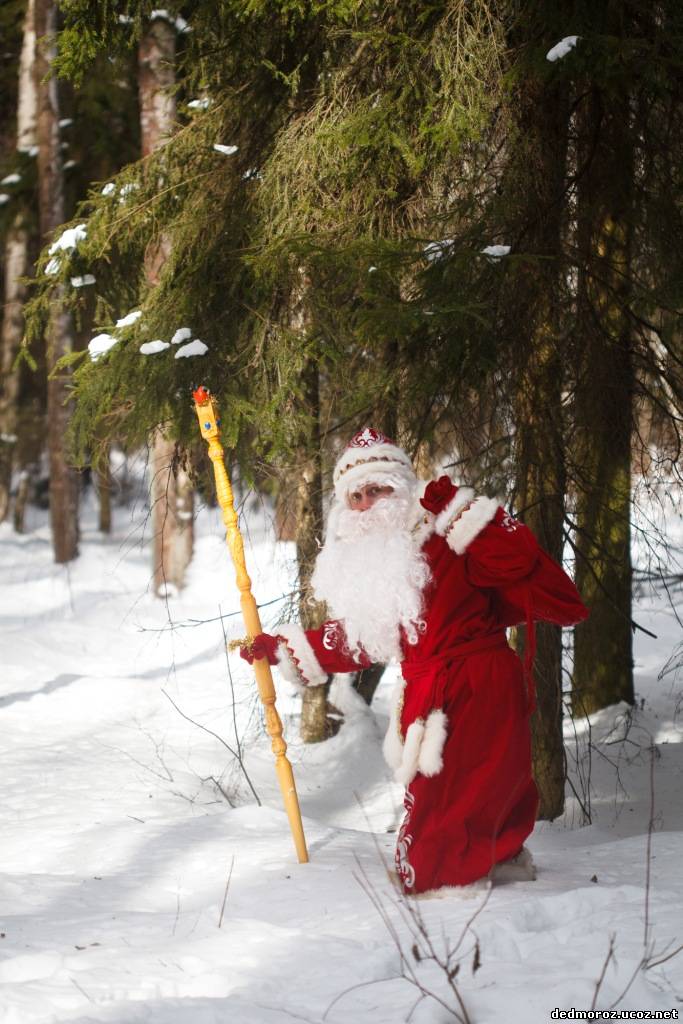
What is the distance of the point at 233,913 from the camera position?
12.9 feet

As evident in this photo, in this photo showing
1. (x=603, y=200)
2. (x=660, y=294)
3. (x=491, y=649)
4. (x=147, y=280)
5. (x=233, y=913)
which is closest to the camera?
(x=233, y=913)

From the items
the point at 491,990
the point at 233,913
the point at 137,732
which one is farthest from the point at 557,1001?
the point at 137,732

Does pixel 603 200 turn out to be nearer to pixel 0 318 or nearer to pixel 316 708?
pixel 316 708

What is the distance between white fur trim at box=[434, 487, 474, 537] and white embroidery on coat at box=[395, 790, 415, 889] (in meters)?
1.10

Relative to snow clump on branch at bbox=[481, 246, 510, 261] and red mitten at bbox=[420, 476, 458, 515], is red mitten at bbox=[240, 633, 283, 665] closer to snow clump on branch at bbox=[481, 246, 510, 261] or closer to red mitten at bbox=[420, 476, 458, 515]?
red mitten at bbox=[420, 476, 458, 515]

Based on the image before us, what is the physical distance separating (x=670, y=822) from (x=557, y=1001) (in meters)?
3.77

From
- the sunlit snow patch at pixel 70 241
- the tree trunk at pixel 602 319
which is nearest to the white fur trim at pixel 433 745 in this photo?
the tree trunk at pixel 602 319

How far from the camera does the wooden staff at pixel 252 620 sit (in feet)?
15.3

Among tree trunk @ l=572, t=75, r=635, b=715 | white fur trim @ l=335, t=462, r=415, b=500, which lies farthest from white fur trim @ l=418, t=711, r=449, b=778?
tree trunk @ l=572, t=75, r=635, b=715

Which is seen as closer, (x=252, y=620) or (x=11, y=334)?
(x=252, y=620)

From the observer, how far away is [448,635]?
4.30 metres

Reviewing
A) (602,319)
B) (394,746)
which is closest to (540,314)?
(602,319)

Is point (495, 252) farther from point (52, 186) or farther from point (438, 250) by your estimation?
point (52, 186)

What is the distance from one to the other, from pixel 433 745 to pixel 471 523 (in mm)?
899
